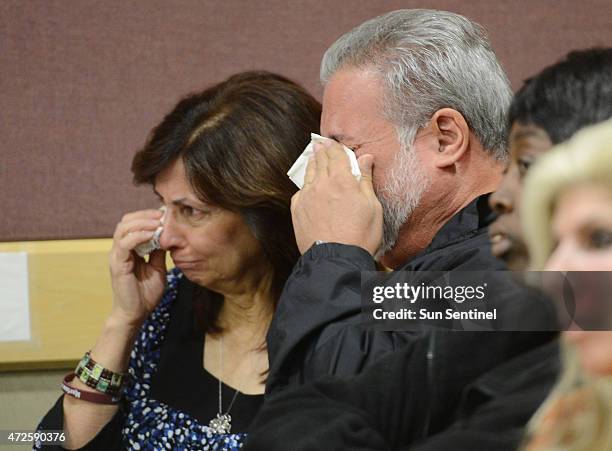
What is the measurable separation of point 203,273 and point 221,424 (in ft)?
0.76

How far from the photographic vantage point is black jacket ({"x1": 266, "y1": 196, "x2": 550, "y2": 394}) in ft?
2.55

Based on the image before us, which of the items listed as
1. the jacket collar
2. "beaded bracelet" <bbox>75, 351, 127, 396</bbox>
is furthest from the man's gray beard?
"beaded bracelet" <bbox>75, 351, 127, 396</bbox>

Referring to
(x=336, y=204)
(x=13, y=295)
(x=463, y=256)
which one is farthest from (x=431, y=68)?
(x=13, y=295)

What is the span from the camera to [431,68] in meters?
1.07

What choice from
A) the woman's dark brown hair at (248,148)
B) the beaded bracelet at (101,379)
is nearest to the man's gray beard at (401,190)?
the woman's dark brown hair at (248,148)

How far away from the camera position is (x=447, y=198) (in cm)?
100

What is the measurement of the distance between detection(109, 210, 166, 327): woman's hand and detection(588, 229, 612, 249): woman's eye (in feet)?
3.08

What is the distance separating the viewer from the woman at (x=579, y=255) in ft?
1.85

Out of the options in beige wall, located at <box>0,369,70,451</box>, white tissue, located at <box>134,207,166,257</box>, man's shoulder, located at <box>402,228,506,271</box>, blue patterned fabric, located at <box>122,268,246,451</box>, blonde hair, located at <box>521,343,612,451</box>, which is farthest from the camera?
beige wall, located at <box>0,369,70,451</box>

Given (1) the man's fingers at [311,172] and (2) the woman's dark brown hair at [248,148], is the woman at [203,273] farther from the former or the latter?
(1) the man's fingers at [311,172]

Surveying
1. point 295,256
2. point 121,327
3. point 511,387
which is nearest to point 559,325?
point 511,387

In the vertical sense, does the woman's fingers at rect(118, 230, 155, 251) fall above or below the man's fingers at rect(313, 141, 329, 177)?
below

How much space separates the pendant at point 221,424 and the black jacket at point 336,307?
451 mm

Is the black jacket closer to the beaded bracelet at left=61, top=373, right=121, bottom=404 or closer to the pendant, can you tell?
the pendant
